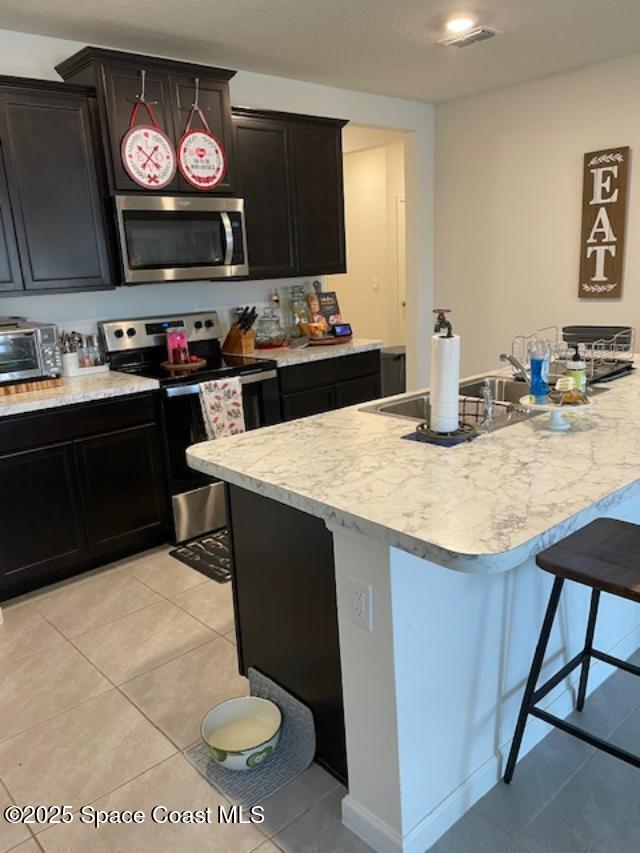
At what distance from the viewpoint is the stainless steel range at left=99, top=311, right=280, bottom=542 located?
3.31m

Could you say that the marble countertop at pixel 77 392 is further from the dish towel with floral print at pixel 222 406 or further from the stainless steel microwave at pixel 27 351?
the dish towel with floral print at pixel 222 406

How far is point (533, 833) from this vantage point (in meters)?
1.60

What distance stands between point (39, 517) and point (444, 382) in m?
2.04

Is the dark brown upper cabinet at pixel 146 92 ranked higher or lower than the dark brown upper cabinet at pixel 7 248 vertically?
higher

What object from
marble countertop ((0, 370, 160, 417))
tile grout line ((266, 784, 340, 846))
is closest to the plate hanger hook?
marble countertop ((0, 370, 160, 417))

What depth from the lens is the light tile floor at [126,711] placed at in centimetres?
168

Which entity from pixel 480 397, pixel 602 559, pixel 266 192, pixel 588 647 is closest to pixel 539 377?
pixel 480 397

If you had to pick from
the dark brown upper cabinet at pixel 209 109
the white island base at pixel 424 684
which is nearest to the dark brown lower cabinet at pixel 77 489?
the dark brown upper cabinet at pixel 209 109

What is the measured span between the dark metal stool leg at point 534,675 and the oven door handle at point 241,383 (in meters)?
2.12

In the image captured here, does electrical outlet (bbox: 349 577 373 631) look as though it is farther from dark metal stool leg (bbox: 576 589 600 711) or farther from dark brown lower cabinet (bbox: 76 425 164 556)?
dark brown lower cabinet (bbox: 76 425 164 556)

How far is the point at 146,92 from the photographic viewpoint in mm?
3131

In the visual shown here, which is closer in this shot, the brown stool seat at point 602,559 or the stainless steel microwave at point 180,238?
the brown stool seat at point 602,559

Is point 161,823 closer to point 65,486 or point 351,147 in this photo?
point 65,486

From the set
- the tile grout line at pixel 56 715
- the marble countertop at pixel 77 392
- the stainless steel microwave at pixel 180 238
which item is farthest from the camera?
the stainless steel microwave at pixel 180 238
